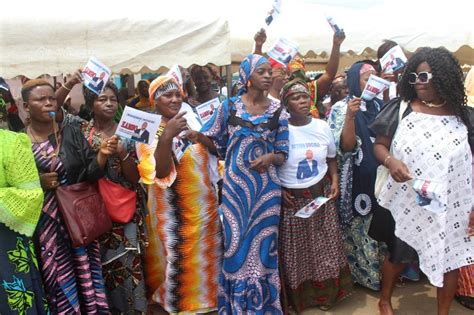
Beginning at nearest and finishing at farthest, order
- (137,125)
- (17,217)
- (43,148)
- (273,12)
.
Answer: (17,217), (137,125), (43,148), (273,12)

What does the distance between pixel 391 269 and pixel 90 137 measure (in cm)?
238

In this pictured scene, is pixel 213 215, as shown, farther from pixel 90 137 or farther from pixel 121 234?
pixel 90 137

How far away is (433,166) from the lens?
9.09 ft

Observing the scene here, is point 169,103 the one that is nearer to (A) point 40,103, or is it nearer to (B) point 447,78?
(A) point 40,103

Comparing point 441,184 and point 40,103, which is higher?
point 40,103

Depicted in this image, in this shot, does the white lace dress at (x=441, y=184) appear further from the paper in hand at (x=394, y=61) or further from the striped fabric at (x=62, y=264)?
the striped fabric at (x=62, y=264)

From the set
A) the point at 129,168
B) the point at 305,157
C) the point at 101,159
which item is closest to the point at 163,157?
the point at 129,168

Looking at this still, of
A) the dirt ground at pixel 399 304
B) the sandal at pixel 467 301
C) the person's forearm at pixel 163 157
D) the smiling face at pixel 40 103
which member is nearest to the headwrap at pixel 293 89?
the person's forearm at pixel 163 157

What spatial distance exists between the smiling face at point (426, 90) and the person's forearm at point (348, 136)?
58cm

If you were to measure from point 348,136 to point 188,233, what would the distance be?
1.43 m

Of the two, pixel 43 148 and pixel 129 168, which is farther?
pixel 129 168

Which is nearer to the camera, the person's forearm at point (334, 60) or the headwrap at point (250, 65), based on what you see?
the headwrap at point (250, 65)

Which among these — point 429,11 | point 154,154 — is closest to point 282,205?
point 154,154

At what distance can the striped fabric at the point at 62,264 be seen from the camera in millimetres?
2713
